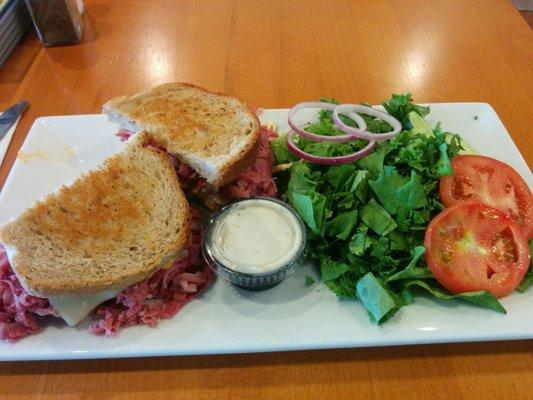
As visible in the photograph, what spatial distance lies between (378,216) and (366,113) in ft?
2.44

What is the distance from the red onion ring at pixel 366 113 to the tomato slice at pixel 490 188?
1.09 feet

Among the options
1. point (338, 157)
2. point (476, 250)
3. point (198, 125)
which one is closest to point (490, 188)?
point (476, 250)

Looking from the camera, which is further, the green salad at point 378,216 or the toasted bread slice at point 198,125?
the toasted bread slice at point 198,125

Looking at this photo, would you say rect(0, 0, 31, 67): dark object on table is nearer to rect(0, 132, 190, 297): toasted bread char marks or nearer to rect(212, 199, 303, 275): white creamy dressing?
rect(0, 132, 190, 297): toasted bread char marks

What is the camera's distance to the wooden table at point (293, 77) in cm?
153

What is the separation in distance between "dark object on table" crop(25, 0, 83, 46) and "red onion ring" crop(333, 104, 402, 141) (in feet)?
6.95

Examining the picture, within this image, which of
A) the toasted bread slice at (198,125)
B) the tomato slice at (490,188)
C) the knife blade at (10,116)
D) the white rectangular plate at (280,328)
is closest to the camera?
the white rectangular plate at (280,328)

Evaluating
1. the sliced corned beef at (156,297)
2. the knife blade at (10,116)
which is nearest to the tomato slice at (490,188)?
the sliced corned beef at (156,297)

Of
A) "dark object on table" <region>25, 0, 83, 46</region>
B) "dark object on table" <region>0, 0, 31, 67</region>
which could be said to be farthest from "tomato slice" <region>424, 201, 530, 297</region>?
"dark object on table" <region>0, 0, 31, 67</region>

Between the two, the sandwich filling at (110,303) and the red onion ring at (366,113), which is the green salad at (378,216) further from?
the sandwich filling at (110,303)

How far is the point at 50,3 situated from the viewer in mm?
3002

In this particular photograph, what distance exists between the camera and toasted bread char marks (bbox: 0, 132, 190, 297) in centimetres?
158

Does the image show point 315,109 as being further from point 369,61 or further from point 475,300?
point 475,300

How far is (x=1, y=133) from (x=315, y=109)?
1799 mm
